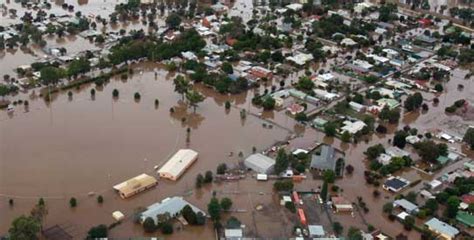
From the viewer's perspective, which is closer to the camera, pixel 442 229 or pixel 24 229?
pixel 24 229

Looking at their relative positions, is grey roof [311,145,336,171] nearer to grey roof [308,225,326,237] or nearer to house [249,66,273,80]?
grey roof [308,225,326,237]

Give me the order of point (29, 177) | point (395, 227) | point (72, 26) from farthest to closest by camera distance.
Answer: point (72, 26), point (29, 177), point (395, 227)

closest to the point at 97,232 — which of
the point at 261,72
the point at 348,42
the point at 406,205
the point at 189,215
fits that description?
the point at 189,215

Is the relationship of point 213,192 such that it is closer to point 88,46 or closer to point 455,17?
point 88,46

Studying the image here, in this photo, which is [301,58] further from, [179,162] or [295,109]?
[179,162]

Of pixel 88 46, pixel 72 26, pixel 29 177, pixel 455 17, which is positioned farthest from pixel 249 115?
pixel 455 17

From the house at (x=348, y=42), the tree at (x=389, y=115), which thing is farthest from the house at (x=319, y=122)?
the house at (x=348, y=42)
